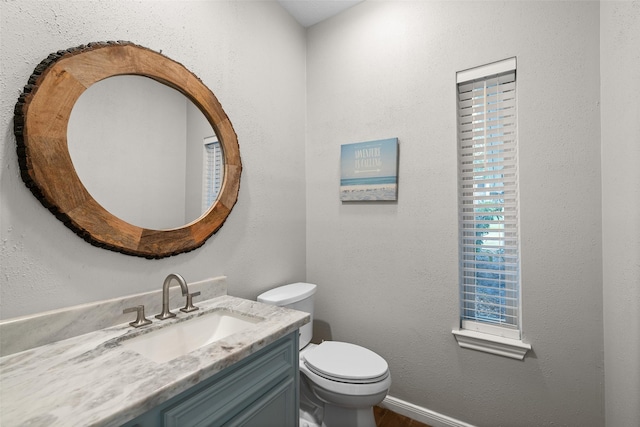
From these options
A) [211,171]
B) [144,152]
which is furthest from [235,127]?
[144,152]

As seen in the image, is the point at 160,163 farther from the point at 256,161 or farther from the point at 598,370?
the point at 598,370

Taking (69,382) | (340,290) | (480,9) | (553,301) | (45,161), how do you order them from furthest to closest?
(340,290)
(480,9)
(553,301)
(45,161)
(69,382)

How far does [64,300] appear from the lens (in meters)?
1.00

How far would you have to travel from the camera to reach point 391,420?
1.73 m

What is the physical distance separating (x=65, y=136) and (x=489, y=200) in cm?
195

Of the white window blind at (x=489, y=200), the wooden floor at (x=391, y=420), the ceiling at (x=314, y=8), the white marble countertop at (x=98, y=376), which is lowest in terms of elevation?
the wooden floor at (x=391, y=420)

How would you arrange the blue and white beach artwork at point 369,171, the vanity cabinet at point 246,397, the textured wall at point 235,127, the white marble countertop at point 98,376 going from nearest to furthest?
the white marble countertop at point 98,376
the vanity cabinet at point 246,397
the textured wall at point 235,127
the blue and white beach artwork at point 369,171

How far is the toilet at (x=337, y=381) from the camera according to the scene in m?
1.33

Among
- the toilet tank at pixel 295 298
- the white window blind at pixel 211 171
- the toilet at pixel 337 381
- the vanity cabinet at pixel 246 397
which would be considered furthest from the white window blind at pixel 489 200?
the white window blind at pixel 211 171

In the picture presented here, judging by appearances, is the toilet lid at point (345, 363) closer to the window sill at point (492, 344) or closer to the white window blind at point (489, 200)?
the window sill at point (492, 344)

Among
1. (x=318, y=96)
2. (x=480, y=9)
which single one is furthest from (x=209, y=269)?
(x=480, y=9)

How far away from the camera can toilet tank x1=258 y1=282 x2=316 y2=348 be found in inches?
64.0

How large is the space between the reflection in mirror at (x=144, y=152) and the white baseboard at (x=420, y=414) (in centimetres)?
166

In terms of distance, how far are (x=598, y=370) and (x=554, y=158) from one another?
1013 millimetres
